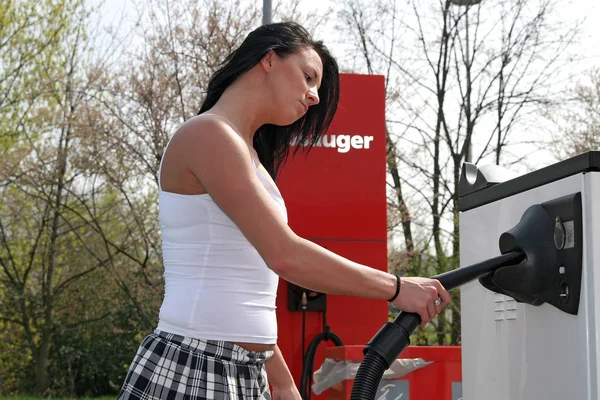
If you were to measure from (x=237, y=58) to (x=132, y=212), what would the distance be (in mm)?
10790

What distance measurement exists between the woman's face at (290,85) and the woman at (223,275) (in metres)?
0.14

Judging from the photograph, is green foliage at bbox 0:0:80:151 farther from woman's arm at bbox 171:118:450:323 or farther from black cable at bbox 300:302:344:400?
woman's arm at bbox 171:118:450:323

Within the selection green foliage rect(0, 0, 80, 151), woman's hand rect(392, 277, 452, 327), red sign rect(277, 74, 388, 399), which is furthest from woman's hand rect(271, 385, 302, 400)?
green foliage rect(0, 0, 80, 151)

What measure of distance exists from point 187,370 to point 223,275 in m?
0.21

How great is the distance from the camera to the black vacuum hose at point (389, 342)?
5.83 ft

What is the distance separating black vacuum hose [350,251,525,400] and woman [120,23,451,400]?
41mm

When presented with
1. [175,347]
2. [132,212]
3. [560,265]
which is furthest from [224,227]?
[132,212]

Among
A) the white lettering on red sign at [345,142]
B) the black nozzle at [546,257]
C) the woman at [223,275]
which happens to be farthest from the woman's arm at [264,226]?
the white lettering on red sign at [345,142]

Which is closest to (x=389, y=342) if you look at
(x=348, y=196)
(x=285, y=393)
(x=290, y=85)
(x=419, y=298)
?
(x=419, y=298)

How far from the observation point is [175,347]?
183 centimetres

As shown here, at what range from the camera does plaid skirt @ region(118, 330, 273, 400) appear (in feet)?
5.96

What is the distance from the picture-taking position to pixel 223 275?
1.82 metres

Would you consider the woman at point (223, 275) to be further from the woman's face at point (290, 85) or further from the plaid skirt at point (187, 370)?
the woman's face at point (290, 85)

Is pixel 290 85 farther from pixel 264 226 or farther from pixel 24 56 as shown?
pixel 24 56
